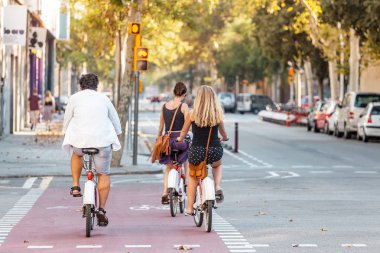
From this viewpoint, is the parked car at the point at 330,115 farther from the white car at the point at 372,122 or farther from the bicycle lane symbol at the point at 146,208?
the bicycle lane symbol at the point at 146,208

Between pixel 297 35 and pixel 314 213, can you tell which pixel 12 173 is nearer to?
pixel 314 213

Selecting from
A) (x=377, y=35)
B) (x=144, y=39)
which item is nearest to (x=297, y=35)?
(x=144, y=39)

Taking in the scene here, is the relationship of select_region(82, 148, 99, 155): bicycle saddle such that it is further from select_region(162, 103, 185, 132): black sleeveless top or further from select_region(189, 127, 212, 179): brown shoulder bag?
select_region(162, 103, 185, 132): black sleeveless top

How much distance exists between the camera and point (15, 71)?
5050 centimetres

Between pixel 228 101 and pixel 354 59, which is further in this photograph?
pixel 228 101

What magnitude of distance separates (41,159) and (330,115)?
24.7m

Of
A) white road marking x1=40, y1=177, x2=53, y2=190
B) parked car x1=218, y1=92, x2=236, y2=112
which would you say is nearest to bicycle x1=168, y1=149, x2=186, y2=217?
white road marking x1=40, y1=177, x2=53, y2=190

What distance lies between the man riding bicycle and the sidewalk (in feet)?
35.4

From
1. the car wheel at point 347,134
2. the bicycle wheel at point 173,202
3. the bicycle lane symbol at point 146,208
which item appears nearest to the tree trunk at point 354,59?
the car wheel at point 347,134

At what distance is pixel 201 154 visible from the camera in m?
14.8

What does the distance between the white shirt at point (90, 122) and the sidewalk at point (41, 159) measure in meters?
10.9

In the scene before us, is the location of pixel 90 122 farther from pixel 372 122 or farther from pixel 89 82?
pixel 372 122

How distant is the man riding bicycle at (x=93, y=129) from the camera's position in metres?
14.1

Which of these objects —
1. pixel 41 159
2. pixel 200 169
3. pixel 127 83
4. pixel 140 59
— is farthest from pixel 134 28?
pixel 200 169
